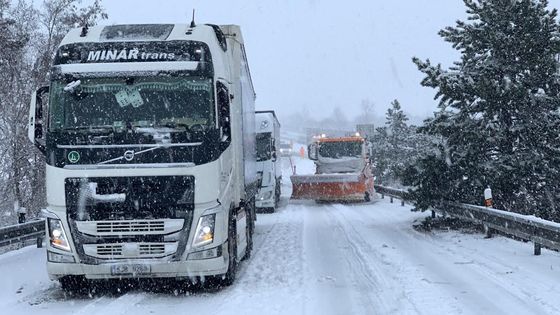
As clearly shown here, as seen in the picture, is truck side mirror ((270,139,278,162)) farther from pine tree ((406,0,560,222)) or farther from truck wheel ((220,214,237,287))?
truck wheel ((220,214,237,287))

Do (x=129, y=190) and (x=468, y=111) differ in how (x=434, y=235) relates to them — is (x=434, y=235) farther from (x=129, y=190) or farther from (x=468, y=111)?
(x=129, y=190)

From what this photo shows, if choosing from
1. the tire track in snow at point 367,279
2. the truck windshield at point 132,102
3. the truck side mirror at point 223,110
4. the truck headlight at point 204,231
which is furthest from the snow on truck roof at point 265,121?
the truck headlight at point 204,231

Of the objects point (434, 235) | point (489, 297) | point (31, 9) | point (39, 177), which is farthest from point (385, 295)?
point (31, 9)

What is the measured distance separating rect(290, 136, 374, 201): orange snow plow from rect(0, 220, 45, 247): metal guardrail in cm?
1354

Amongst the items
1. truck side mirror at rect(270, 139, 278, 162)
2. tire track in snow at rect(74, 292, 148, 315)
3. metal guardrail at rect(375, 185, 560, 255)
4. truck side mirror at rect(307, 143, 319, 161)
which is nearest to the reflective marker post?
metal guardrail at rect(375, 185, 560, 255)

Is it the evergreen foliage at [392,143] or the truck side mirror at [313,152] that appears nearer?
the truck side mirror at [313,152]

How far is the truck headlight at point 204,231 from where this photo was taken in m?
7.67

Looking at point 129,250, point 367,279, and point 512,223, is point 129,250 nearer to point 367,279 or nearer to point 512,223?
point 367,279

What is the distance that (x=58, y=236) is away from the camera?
300 inches

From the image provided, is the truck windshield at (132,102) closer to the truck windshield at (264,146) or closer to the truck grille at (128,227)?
the truck grille at (128,227)

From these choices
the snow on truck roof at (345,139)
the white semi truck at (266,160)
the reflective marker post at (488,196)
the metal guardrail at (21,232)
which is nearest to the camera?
the metal guardrail at (21,232)

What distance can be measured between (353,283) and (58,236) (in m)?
4.02

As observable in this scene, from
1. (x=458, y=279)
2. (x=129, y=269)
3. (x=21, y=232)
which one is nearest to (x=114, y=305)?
(x=129, y=269)

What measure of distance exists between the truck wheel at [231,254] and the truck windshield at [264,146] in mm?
13048
